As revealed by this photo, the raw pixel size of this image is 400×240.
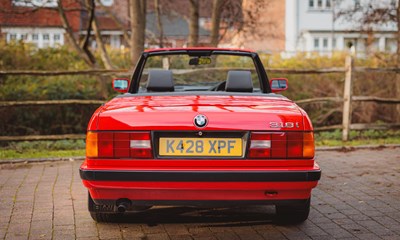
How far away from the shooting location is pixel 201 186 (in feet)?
14.9

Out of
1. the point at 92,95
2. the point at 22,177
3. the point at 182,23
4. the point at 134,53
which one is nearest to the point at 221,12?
the point at 134,53

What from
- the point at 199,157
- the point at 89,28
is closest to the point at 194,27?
the point at 89,28

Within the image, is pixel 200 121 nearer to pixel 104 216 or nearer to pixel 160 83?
pixel 160 83

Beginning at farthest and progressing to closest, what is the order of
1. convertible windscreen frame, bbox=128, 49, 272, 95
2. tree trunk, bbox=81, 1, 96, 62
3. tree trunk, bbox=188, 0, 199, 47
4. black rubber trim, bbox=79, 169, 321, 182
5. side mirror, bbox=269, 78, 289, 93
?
tree trunk, bbox=188, 0, 199, 47, tree trunk, bbox=81, 1, 96, 62, side mirror, bbox=269, 78, 289, 93, convertible windscreen frame, bbox=128, 49, 272, 95, black rubber trim, bbox=79, 169, 321, 182

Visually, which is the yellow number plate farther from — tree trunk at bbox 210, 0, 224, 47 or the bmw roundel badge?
tree trunk at bbox 210, 0, 224, 47

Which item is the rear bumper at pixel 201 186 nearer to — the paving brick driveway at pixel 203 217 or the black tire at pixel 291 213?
the paving brick driveway at pixel 203 217

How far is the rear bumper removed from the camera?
4520mm

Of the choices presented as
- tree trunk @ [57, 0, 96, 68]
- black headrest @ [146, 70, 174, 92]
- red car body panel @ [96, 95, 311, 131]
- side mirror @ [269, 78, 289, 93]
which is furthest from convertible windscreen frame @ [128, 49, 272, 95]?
tree trunk @ [57, 0, 96, 68]

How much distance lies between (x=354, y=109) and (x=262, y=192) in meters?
11.3

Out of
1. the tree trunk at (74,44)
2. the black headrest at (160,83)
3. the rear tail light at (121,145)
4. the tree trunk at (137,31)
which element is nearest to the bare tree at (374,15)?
the tree trunk at (137,31)

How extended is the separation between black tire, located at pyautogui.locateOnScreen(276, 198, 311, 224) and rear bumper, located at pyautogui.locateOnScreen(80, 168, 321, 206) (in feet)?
2.46

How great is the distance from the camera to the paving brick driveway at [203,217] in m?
5.10

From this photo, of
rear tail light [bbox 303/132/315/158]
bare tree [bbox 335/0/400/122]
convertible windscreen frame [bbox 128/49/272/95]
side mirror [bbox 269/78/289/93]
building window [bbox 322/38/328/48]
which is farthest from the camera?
building window [bbox 322/38/328/48]

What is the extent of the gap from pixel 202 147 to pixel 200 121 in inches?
7.3
